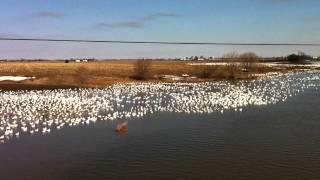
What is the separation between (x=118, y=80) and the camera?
61500 mm

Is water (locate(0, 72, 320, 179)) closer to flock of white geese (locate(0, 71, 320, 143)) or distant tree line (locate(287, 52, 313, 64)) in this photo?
flock of white geese (locate(0, 71, 320, 143))

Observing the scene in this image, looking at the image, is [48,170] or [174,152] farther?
[174,152]

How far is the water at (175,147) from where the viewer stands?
15641 mm

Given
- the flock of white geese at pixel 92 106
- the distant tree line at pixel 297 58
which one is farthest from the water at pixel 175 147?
the distant tree line at pixel 297 58

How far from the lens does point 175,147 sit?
762 inches

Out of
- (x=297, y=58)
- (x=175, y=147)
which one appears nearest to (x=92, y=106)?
(x=175, y=147)

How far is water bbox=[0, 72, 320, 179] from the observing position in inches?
616

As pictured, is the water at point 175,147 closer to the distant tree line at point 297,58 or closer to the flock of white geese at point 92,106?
the flock of white geese at point 92,106

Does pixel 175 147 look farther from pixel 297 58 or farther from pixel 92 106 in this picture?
pixel 297 58

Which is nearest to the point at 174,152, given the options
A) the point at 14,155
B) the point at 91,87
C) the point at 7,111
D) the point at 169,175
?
the point at 169,175

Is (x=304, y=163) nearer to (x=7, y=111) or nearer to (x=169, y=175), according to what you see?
(x=169, y=175)

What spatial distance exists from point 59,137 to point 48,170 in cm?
571

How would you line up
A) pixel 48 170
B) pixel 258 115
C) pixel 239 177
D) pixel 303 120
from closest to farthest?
pixel 239 177, pixel 48 170, pixel 303 120, pixel 258 115

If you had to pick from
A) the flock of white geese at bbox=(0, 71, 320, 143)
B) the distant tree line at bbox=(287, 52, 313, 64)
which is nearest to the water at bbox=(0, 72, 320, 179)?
the flock of white geese at bbox=(0, 71, 320, 143)
